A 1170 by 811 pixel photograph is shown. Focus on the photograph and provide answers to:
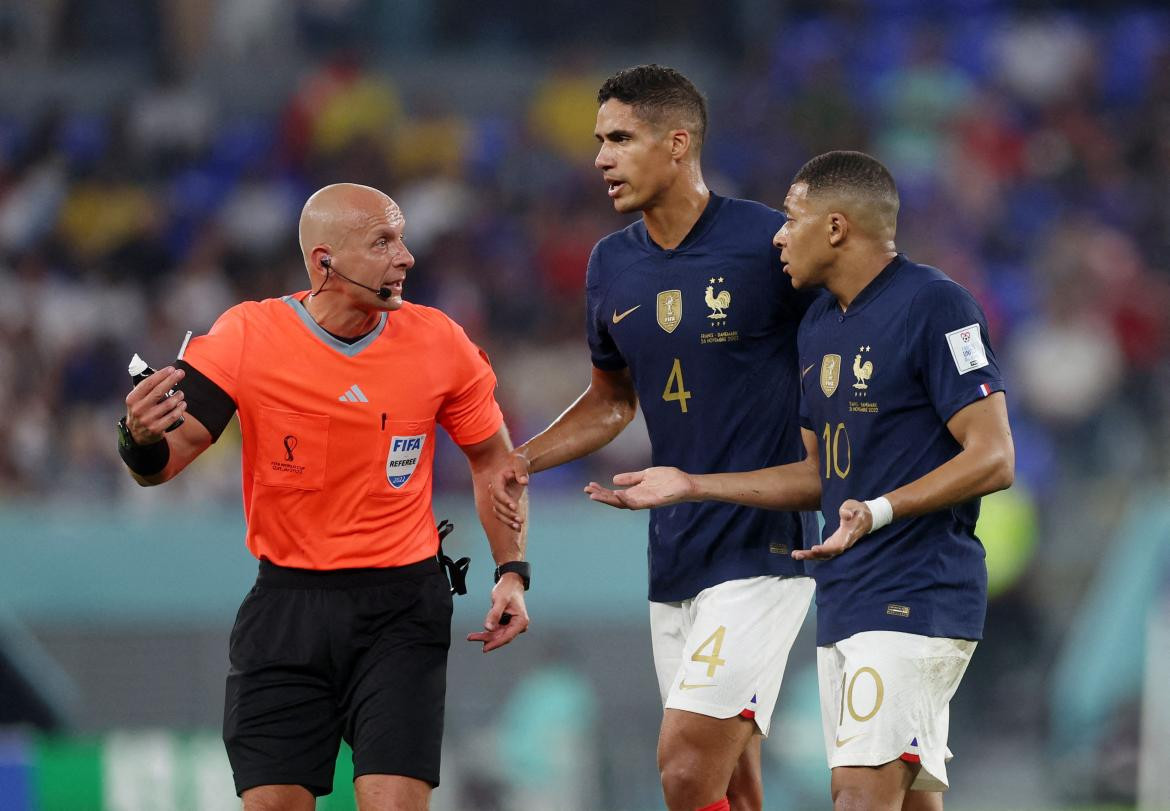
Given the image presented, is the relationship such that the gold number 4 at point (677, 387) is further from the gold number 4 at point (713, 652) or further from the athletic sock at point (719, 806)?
the athletic sock at point (719, 806)

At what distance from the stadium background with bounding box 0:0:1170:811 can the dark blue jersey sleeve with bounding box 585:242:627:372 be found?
13.4ft

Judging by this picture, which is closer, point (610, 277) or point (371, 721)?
point (371, 721)

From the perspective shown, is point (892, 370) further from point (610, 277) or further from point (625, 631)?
point (625, 631)

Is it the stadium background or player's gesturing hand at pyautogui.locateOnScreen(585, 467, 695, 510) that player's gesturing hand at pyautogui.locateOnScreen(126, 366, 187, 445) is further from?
the stadium background

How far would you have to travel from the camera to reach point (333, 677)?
18.4 ft

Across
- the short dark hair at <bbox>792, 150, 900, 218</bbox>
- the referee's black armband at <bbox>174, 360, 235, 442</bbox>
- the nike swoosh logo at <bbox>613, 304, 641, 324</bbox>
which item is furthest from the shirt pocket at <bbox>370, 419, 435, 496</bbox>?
the short dark hair at <bbox>792, 150, 900, 218</bbox>

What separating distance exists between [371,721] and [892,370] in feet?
6.54

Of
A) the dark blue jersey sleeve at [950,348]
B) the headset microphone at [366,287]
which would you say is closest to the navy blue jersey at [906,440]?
the dark blue jersey sleeve at [950,348]

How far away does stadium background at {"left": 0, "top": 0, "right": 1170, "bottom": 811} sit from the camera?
423 inches

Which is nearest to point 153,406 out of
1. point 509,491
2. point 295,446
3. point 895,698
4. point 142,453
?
point 142,453

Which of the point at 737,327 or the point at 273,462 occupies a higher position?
the point at 737,327

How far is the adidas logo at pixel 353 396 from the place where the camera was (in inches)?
225

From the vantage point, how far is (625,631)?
1094 cm

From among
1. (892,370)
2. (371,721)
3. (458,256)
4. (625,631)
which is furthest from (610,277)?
(458,256)
